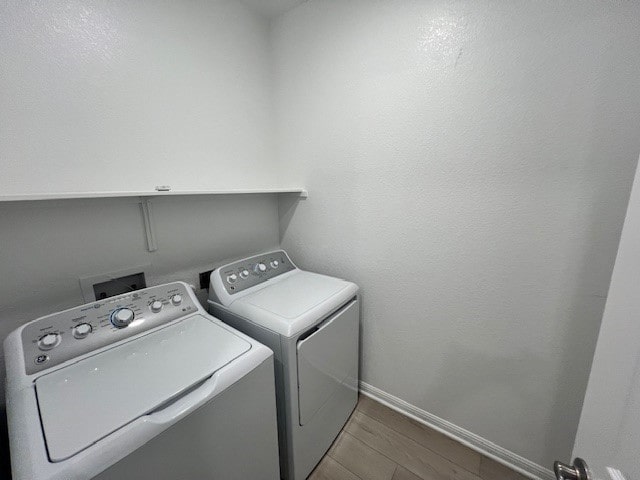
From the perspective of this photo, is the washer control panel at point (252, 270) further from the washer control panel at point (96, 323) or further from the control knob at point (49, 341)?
the control knob at point (49, 341)

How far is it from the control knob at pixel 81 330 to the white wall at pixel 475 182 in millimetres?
1280

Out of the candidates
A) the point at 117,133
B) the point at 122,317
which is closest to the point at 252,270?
the point at 122,317

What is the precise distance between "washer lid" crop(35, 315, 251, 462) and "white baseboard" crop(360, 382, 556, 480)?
1.25 metres

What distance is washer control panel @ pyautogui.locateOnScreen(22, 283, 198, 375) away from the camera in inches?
32.2

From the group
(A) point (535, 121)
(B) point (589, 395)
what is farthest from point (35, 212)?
(A) point (535, 121)

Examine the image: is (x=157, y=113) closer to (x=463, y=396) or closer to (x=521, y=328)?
(x=521, y=328)

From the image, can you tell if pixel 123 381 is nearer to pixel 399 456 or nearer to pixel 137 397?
pixel 137 397

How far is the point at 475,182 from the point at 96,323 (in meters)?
1.75

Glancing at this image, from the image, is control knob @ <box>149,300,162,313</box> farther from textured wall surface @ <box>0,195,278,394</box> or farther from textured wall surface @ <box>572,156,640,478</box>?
textured wall surface @ <box>572,156,640,478</box>

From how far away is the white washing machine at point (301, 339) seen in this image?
106cm

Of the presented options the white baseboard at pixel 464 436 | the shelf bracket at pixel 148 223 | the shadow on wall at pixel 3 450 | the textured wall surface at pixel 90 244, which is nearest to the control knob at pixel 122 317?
the textured wall surface at pixel 90 244

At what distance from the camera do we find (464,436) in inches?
54.9

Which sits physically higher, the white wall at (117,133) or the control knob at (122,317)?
the white wall at (117,133)

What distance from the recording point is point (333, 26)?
1.46 m
